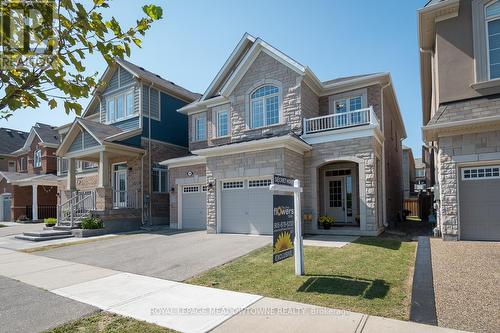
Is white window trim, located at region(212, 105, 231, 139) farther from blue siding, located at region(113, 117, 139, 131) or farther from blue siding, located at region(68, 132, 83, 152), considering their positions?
blue siding, located at region(68, 132, 83, 152)

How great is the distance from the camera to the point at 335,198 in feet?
56.8

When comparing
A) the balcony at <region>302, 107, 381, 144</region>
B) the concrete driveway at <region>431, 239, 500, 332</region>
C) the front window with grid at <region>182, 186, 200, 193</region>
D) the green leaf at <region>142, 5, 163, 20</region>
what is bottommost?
the concrete driveway at <region>431, 239, 500, 332</region>

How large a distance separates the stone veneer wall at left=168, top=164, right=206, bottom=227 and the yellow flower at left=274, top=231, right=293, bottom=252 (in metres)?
10.2

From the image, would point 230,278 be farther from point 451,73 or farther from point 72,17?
point 451,73

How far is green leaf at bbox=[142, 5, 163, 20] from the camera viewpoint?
107 inches

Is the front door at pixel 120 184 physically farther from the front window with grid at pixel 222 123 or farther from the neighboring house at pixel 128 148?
the front window with grid at pixel 222 123

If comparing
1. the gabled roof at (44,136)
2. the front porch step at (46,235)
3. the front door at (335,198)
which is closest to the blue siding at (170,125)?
the front porch step at (46,235)

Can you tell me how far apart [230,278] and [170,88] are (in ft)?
55.6

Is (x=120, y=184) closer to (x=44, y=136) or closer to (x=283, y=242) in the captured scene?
(x=44, y=136)

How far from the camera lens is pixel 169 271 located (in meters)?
8.14

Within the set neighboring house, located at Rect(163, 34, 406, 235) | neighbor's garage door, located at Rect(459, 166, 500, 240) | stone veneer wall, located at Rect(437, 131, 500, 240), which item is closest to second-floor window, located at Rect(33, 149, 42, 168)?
neighboring house, located at Rect(163, 34, 406, 235)

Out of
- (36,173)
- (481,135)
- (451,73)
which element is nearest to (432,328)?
(481,135)

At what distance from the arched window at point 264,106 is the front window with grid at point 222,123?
2.56 m

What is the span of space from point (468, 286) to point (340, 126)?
9017 millimetres
